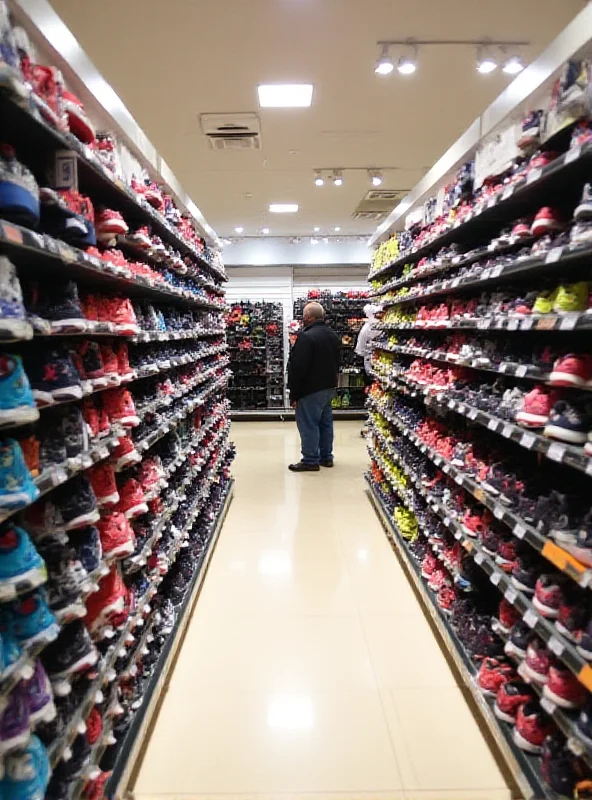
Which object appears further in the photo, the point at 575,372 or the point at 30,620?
the point at 575,372

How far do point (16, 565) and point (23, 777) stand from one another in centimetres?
52

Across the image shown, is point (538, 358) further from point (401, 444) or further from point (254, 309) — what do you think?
point (254, 309)

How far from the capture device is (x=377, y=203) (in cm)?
881

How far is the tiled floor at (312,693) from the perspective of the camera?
90.4 inches

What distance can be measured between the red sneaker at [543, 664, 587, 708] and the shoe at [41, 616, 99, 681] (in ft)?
5.16

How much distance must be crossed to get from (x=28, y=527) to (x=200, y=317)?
3723 millimetres

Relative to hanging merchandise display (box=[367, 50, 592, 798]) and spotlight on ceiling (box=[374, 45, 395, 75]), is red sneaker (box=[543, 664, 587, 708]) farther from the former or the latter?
spotlight on ceiling (box=[374, 45, 395, 75])

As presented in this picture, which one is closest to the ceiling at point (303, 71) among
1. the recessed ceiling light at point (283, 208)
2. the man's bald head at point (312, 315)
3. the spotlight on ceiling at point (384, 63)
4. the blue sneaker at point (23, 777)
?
the spotlight on ceiling at point (384, 63)

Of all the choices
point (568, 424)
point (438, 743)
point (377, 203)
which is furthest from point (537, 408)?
point (377, 203)

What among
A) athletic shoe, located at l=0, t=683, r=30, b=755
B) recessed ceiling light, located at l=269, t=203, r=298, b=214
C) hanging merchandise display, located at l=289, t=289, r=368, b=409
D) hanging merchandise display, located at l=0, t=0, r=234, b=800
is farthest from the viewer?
hanging merchandise display, located at l=289, t=289, r=368, b=409

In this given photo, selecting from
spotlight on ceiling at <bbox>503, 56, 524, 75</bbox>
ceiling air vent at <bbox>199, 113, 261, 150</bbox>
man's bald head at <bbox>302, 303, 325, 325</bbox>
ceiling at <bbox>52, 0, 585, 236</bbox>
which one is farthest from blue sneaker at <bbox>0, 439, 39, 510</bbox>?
man's bald head at <bbox>302, 303, 325, 325</bbox>

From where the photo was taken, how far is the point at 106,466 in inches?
91.0

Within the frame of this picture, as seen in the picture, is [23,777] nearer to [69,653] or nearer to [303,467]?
[69,653]

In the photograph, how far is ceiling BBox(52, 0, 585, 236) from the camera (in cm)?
375
